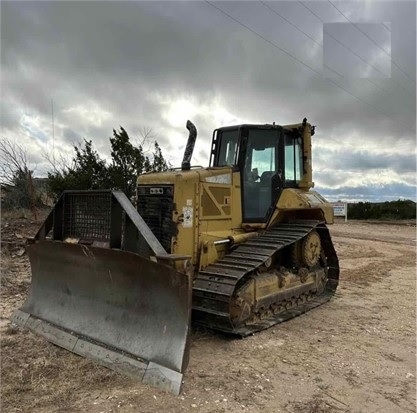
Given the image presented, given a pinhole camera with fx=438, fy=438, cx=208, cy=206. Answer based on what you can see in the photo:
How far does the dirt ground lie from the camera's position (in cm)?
343

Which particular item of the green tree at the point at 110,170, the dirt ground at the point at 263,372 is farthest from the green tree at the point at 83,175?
the dirt ground at the point at 263,372

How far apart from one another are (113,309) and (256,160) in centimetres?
296

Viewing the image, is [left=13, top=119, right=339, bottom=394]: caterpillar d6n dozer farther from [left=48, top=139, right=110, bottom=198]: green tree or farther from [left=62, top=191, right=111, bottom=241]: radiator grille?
[left=48, top=139, right=110, bottom=198]: green tree

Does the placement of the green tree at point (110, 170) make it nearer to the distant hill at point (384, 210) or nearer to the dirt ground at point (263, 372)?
the dirt ground at point (263, 372)

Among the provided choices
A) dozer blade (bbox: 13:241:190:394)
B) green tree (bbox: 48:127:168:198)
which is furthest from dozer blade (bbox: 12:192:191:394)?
→ green tree (bbox: 48:127:168:198)

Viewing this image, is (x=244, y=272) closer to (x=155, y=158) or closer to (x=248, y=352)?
(x=248, y=352)

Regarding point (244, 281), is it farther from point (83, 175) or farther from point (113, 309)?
point (83, 175)

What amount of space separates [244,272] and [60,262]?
2.15 meters

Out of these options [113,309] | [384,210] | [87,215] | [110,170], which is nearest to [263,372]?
[113,309]

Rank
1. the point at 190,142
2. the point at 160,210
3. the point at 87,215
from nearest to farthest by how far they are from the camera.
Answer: the point at 87,215, the point at 160,210, the point at 190,142

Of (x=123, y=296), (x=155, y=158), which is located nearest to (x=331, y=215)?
(x=123, y=296)

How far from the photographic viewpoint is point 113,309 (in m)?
4.49

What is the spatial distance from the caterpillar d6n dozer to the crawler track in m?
Answer: 0.02

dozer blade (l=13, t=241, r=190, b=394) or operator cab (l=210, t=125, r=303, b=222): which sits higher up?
operator cab (l=210, t=125, r=303, b=222)
